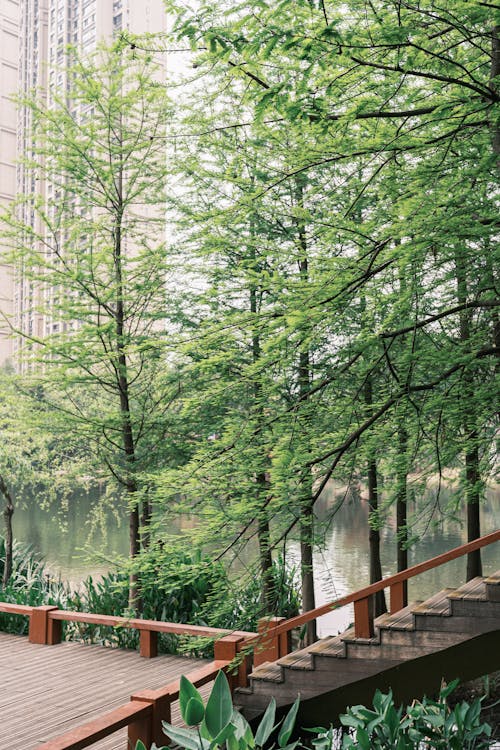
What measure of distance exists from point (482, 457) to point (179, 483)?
281 centimetres

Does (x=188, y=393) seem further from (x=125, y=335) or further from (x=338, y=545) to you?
(x=338, y=545)

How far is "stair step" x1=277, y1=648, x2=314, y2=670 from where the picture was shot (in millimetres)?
6656

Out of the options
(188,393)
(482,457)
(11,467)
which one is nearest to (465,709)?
(482,457)

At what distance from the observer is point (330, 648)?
669 centimetres

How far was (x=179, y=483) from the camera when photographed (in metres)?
5.57

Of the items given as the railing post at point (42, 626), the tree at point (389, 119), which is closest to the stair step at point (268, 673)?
the tree at point (389, 119)

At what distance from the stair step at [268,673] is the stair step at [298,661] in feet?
0.24

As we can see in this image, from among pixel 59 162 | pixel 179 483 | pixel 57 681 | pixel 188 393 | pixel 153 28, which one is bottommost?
pixel 57 681

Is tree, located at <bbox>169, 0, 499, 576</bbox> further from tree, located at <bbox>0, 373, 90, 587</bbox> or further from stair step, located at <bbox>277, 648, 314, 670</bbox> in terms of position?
tree, located at <bbox>0, 373, 90, 587</bbox>

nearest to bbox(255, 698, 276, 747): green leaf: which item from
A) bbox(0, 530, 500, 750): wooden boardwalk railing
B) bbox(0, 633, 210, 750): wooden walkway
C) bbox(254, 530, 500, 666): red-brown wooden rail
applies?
bbox(0, 530, 500, 750): wooden boardwalk railing

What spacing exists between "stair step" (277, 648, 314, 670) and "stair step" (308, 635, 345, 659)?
98mm

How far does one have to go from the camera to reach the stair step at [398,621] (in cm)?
628

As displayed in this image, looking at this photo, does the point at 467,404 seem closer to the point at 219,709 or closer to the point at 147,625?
the point at 219,709

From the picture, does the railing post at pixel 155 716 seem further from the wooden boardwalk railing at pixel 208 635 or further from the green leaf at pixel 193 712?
the green leaf at pixel 193 712
